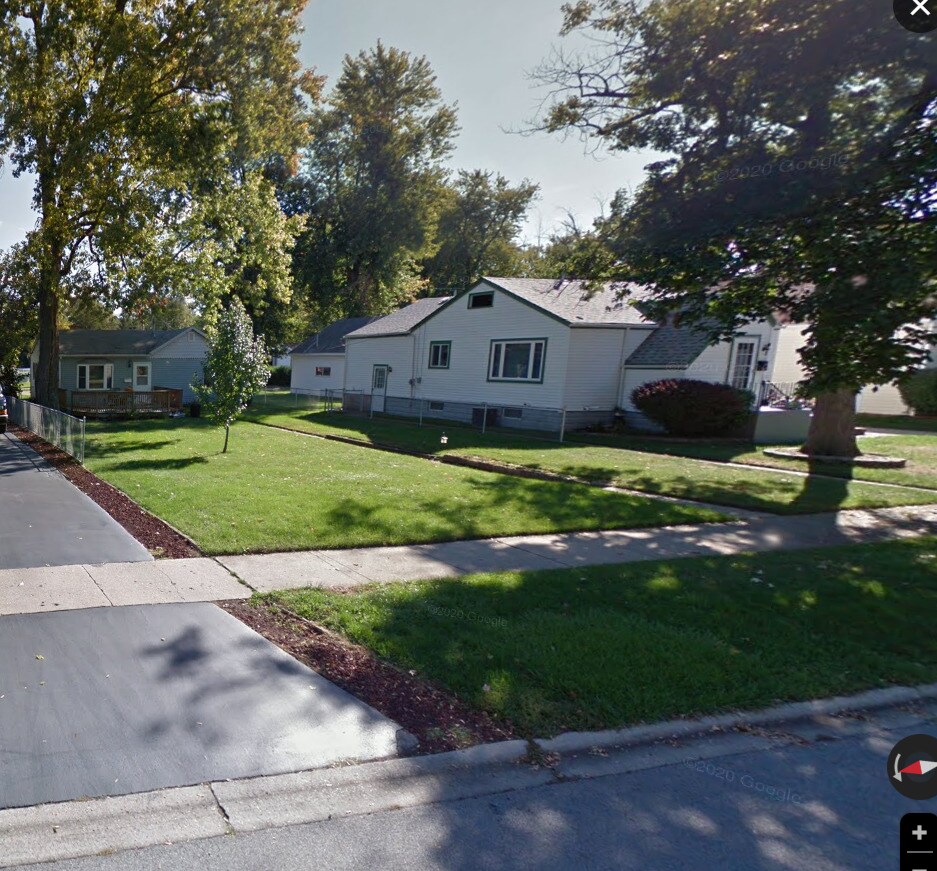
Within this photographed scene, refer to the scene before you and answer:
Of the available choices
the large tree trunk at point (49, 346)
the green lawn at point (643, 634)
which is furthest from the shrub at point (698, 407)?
the large tree trunk at point (49, 346)

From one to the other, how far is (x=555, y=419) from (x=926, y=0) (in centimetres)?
1433

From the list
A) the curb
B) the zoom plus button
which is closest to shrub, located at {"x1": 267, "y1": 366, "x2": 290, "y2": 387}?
the curb

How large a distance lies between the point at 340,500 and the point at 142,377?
85.1ft

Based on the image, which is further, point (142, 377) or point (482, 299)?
point (142, 377)

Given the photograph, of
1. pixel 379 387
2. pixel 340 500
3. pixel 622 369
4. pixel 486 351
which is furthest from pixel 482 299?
pixel 340 500

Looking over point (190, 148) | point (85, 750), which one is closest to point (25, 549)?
point (85, 750)

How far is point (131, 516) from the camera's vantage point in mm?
8648

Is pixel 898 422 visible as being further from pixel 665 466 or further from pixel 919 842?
pixel 919 842

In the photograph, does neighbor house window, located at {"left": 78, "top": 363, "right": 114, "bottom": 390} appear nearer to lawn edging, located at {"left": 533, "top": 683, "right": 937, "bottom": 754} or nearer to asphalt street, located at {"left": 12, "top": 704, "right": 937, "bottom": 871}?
asphalt street, located at {"left": 12, "top": 704, "right": 937, "bottom": 871}

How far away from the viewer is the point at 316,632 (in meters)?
4.97

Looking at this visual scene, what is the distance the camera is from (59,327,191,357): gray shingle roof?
29.8 m

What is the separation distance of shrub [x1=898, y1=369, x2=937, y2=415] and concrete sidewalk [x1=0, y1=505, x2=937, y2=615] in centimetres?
1830

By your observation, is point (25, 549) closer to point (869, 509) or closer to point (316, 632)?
point (316, 632)

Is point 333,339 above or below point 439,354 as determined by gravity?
above
